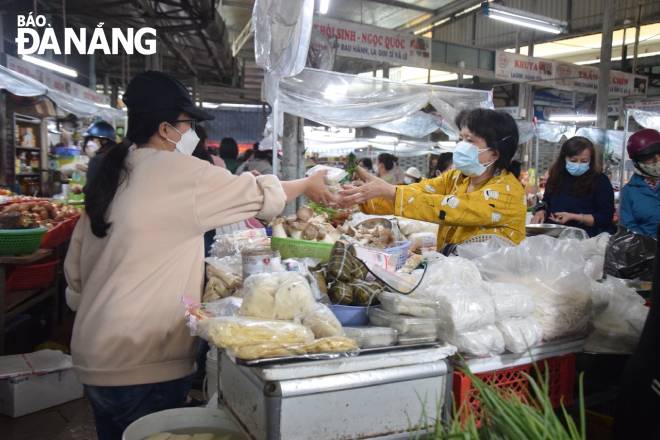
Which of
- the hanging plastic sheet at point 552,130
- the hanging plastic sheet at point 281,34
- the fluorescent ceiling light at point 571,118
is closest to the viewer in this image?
the hanging plastic sheet at point 281,34

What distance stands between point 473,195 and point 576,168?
2.20 metres

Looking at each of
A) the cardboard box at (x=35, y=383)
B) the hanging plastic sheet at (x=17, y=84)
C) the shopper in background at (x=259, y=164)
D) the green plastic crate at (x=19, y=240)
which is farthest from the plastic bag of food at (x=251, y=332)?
the hanging plastic sheet at (x=17, y=84)

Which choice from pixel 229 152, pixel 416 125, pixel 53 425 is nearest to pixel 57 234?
pixel 53 425

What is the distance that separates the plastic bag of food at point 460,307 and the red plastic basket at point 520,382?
15cm

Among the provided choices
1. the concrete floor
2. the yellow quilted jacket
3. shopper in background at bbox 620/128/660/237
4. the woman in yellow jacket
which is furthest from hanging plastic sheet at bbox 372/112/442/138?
the concrete floor

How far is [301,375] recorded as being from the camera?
1272 millimetres

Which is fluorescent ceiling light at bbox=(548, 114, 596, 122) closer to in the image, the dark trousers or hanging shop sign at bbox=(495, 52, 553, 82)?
hanging shop sign at bbox=(495, 52, 553, 82)

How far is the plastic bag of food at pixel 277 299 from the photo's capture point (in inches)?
59.9

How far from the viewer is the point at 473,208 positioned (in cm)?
252

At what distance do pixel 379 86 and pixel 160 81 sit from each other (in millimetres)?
4764

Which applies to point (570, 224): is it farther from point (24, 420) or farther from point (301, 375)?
point (24, 420)

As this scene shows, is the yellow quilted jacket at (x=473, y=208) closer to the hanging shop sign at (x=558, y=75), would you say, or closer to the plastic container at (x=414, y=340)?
the plastic container at (x=414, y=340)

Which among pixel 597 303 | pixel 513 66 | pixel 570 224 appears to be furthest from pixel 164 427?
pixel 513 66

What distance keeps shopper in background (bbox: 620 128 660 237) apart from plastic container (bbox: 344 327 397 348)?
11.0 ft
